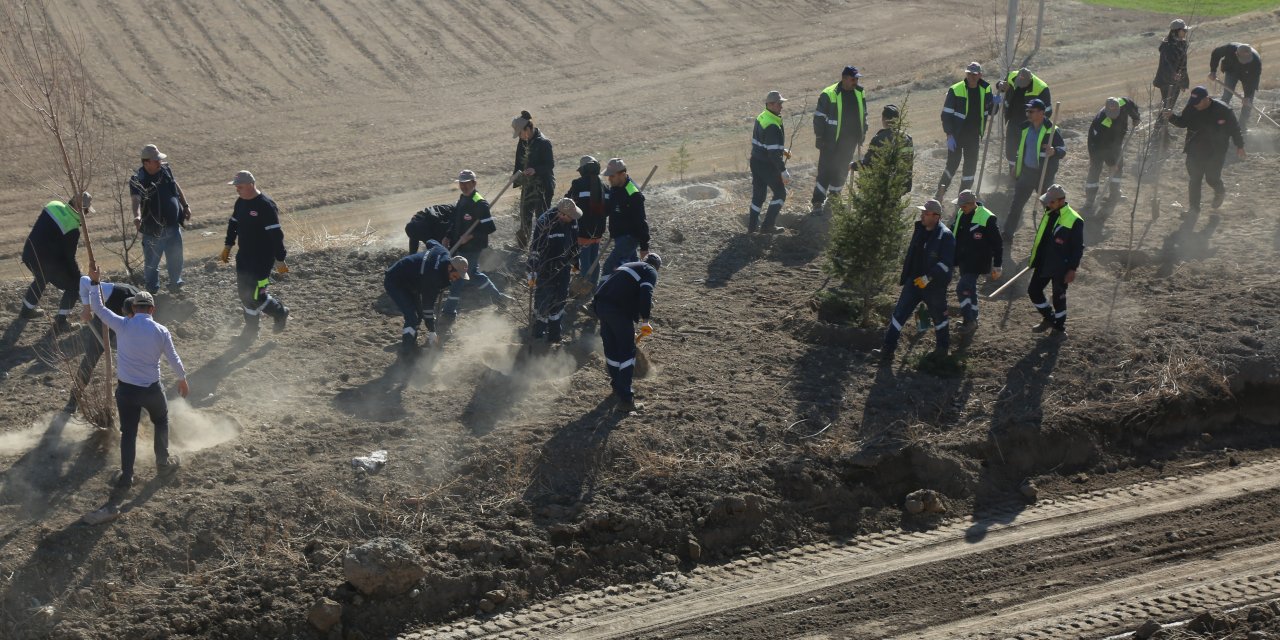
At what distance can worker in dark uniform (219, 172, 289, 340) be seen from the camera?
13.2 metres

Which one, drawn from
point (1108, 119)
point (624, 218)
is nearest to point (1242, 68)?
point (1108, 119)

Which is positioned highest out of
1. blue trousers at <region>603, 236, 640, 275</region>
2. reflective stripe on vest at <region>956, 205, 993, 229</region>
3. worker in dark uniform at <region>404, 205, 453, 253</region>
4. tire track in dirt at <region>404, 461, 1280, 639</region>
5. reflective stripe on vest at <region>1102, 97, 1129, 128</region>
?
reflective stripe on vest at <region>1102, 97, 1129, 128</region>

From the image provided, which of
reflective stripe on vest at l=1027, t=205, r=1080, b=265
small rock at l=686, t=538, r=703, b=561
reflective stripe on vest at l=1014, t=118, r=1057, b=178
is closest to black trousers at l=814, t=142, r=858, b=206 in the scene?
reflective stripe on vest at l=1014, t=118, r=1057, b=178

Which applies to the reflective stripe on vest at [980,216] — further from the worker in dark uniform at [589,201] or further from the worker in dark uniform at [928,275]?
the worker in dark uniform at [589,201]

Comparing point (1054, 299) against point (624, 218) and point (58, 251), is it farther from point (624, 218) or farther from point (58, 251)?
point (58, 251)

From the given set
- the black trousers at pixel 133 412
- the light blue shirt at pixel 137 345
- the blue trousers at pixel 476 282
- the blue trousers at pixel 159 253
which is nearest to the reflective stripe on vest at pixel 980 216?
the blue trousers at pixel 476 282

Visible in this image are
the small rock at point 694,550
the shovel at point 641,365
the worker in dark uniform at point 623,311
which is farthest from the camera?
the shovel at point 641,365

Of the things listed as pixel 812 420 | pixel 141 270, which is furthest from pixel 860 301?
pixel 141 270

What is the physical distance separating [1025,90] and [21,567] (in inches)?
556

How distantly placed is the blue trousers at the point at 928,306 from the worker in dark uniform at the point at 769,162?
4035mm

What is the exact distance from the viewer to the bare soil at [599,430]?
9852 millimetres

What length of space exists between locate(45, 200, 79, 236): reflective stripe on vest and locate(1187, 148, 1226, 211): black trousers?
1423cm

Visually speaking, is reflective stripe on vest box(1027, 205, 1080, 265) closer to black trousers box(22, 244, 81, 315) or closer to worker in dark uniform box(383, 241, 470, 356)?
worker in dark uniform box(383, 241, 470, 356)

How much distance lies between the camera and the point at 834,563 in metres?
10.5
